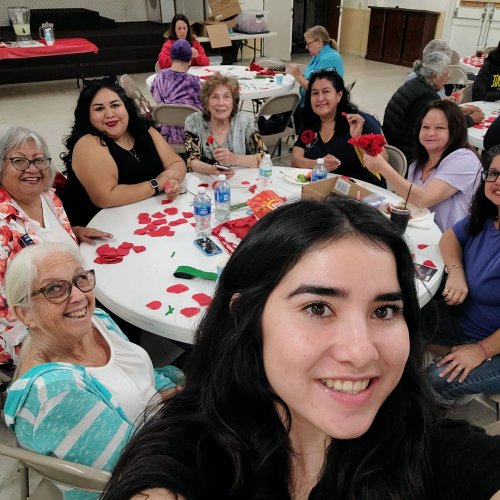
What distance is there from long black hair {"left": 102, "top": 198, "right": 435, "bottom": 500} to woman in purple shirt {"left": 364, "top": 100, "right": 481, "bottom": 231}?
1662 mm

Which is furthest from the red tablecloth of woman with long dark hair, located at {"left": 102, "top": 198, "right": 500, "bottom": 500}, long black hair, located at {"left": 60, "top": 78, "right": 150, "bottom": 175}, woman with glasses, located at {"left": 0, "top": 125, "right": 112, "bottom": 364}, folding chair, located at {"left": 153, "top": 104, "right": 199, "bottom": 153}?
woman with long dark hair, located at {"left": 102, "top": 198, "right": 500, "bottom": 500}

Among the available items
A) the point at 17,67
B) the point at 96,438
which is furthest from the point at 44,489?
the point at 17,67

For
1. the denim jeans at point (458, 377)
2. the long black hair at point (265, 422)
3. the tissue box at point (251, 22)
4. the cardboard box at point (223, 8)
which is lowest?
the denim jeans at point (458, 377)

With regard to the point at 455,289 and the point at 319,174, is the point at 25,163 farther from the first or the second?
the point at 455,289

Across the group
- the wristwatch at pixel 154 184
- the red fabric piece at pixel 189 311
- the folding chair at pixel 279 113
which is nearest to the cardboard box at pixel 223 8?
the folding chair at pixel 279 113

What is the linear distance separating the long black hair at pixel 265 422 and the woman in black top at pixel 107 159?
71.3 inches

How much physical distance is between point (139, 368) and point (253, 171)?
6.16ft

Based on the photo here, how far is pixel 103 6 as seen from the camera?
35.0 feet

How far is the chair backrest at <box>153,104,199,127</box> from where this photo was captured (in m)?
3.95

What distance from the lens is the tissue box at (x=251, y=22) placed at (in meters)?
9.05

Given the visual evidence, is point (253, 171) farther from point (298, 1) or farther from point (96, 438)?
point (298, 1)

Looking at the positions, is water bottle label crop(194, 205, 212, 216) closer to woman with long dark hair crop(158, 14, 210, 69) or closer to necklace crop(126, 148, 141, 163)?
necklace crop(126, 148, 141, 163)

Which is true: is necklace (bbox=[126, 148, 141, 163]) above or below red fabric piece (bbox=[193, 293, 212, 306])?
above

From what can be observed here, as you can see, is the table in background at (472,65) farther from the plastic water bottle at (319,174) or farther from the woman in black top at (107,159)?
the woman in black top at (107,159)
